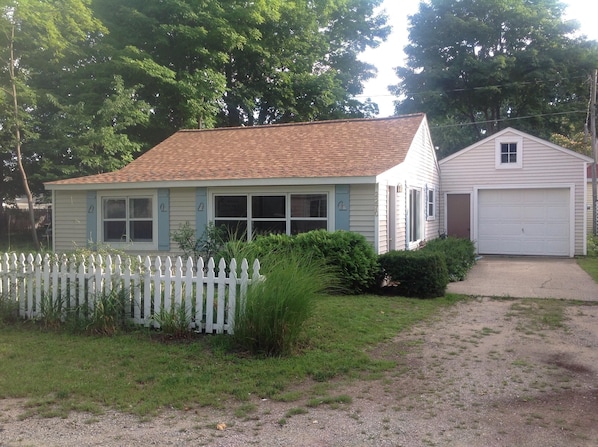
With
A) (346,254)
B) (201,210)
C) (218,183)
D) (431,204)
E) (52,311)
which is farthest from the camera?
(431,204)

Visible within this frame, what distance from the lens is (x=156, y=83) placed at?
23.0m

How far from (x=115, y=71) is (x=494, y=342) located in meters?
20.0

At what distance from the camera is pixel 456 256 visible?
13320mm

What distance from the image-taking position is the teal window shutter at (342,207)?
12.1 metres

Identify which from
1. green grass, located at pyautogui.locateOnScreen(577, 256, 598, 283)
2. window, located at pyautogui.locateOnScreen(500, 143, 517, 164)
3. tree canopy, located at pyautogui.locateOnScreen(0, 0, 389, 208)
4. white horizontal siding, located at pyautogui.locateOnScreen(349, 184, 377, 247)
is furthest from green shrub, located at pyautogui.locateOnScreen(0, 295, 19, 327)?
window, located at pyautogui.locateOnScreen(500, 143, 517, 164)

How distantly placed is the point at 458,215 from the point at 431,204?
7.23 ft

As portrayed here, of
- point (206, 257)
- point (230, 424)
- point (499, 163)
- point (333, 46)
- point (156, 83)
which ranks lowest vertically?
point (230, 424)

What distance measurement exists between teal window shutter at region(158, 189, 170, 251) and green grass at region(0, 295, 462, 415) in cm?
631

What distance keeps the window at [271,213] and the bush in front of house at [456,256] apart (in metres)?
2.74

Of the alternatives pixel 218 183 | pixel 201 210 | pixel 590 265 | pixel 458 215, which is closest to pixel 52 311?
pixel 218 183

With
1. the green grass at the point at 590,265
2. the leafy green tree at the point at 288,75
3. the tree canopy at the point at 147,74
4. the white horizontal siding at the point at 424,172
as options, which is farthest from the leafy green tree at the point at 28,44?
the green grass at the point at 590,265

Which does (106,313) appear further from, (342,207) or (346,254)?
(342,207)

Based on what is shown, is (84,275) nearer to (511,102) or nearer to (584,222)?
(584,222)

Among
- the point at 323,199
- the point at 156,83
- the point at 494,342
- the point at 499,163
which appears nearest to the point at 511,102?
the point at 499,163
